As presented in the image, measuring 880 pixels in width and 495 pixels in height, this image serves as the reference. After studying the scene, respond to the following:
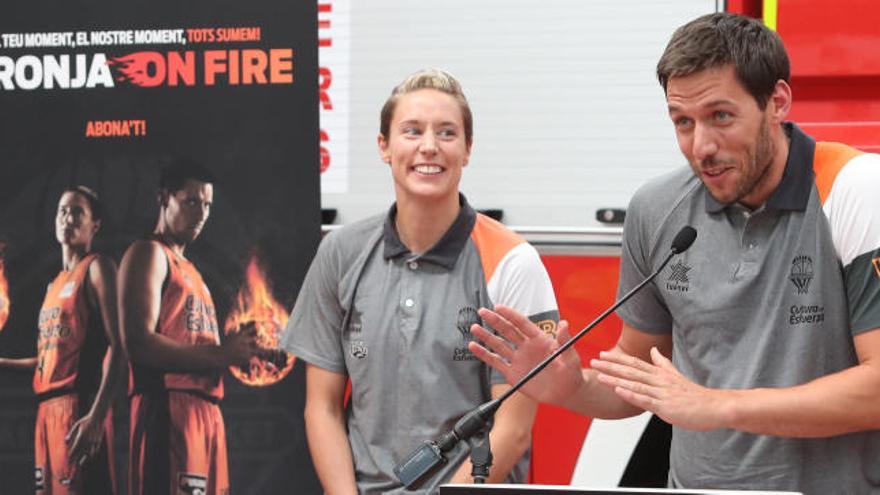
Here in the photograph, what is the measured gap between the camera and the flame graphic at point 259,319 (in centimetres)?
400

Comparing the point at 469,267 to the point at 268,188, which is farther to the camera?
the point at 268,188

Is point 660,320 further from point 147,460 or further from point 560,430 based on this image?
point 147,460

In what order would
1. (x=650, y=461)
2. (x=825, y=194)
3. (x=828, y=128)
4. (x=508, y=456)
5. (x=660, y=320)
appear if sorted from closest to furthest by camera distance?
1. (x=825, y=194)
2. (x=660, y=320)
3. (x=508, y=456)
4. (x=828, y=128)
5. (x=650, y=461)

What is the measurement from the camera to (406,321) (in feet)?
11.4

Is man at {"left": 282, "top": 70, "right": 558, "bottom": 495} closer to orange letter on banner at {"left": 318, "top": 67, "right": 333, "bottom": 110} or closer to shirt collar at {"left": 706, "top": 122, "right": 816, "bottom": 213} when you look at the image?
orange letter on banner at {"left": 318, "top": 67, "right": 333, "bottom": 110}

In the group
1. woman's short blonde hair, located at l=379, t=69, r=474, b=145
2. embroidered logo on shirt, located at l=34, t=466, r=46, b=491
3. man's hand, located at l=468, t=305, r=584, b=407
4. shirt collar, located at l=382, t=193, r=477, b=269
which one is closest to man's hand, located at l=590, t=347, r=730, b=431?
man's hand, located at l=468, t=305, r=584, b=407

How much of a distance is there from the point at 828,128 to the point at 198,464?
2222 mm

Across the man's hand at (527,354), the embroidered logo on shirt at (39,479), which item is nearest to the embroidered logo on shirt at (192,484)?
the embroidered logo on shirt at (39,479)

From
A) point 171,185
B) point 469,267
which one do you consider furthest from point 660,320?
point 171,185

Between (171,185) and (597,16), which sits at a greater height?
(597,16)

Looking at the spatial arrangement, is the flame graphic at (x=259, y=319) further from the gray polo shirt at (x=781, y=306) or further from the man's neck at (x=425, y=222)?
the gray polo shirt at (x=781, y=306)

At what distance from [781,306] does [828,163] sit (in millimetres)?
331

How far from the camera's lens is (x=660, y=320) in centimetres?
310

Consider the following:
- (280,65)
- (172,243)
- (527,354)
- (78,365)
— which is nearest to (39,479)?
(78,365)
